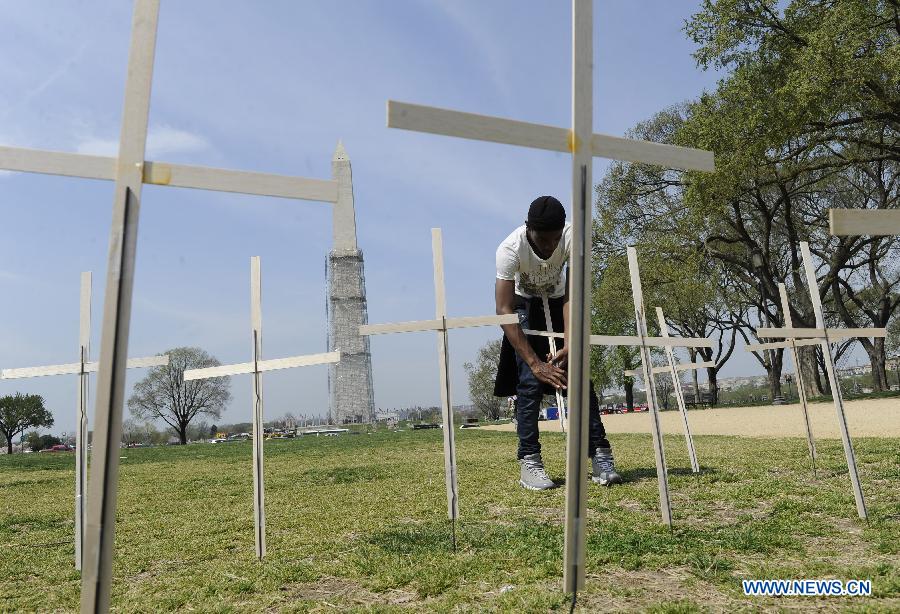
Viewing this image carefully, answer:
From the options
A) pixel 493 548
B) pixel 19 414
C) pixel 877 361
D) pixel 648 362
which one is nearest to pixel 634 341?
pixel 648 362

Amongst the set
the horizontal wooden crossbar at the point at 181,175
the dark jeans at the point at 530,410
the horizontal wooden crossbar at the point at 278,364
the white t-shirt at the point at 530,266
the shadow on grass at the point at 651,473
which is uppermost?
the white t-shirt at the point at 530,266

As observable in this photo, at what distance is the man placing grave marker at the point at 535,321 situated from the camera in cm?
549

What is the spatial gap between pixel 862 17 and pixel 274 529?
18992mm

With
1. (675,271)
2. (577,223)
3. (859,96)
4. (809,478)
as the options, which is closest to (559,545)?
(577,223)

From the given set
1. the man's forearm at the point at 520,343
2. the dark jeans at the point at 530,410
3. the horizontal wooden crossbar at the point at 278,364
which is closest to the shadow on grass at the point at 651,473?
the dark jeans at the point at 530,410

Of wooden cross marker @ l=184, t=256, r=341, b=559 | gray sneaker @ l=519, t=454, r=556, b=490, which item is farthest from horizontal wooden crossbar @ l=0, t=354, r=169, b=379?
gray sneaker @ l=519, t=454, r=556, b=490

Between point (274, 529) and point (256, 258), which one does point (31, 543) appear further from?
point (256, 258)

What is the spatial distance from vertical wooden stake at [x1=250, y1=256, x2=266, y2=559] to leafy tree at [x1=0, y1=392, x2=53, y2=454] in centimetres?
5519

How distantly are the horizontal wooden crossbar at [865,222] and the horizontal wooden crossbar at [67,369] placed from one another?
4509 mm

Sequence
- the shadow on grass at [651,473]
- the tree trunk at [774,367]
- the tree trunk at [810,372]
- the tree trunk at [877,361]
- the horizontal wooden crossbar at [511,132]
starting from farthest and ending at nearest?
the tree trunk at [774,367], the tree trunk at [877,361], the tree trunk at [810,372], the shadow on grass at [651,473], the horizontal wooden crossbar at [511,132]

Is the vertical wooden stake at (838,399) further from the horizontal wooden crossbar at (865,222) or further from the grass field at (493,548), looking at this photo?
the horizontal wooden crossbar at (865,222)

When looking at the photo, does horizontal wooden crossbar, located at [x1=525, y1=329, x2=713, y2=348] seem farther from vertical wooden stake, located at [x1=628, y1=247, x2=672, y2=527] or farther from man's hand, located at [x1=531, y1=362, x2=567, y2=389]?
man's hand, located at [x1=531, y1=362, x2=567, y2=389]

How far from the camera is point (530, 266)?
5.97 m

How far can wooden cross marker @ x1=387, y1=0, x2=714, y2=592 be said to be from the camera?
2.73 metres
